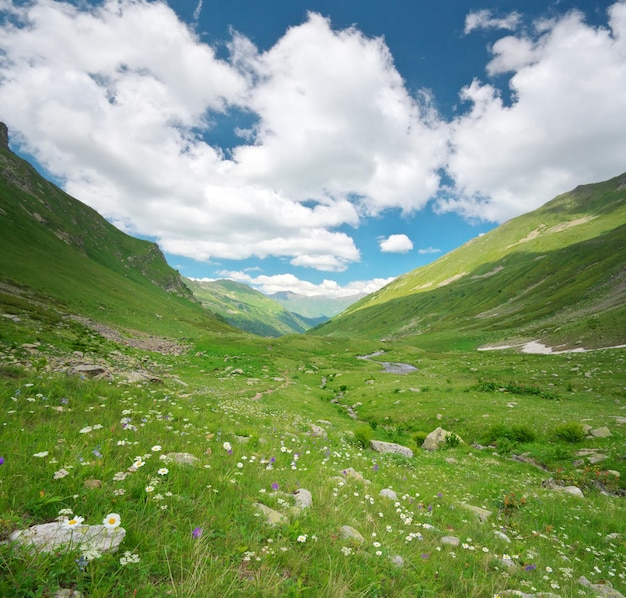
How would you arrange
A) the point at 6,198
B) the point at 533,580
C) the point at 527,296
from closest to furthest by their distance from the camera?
the point at 533,580 → the point at 6,198 → the point at 527,296

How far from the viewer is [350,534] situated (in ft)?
16.6

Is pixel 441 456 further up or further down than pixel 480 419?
further down

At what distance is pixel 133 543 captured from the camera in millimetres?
3469

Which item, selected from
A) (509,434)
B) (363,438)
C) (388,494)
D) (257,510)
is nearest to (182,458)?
(257,510)

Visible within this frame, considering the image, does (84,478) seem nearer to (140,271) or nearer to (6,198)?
(6,198)

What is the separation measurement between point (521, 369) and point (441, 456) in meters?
37.3

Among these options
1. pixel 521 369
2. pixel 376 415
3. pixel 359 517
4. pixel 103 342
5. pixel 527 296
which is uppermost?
pixel 527 296

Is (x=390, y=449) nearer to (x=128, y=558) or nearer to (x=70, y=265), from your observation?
(x=128, y=558)

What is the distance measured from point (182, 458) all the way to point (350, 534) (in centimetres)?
339

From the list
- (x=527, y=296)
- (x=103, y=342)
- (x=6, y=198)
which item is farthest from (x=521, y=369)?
(x=6, y=198)

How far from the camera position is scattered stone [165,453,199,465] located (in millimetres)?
5610

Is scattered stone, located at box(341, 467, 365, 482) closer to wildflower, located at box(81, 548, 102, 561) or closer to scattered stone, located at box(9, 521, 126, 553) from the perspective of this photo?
scattered stone, located at box(9, 521, 126, 553)

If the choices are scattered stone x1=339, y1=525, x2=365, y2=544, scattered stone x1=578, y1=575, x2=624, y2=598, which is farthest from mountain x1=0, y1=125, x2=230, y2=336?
scattered stone x1=578, y1=575, x2=624, y2=598

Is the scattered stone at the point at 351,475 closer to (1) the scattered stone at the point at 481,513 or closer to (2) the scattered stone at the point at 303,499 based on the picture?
(2) the scattered stone at the point at 303,499
